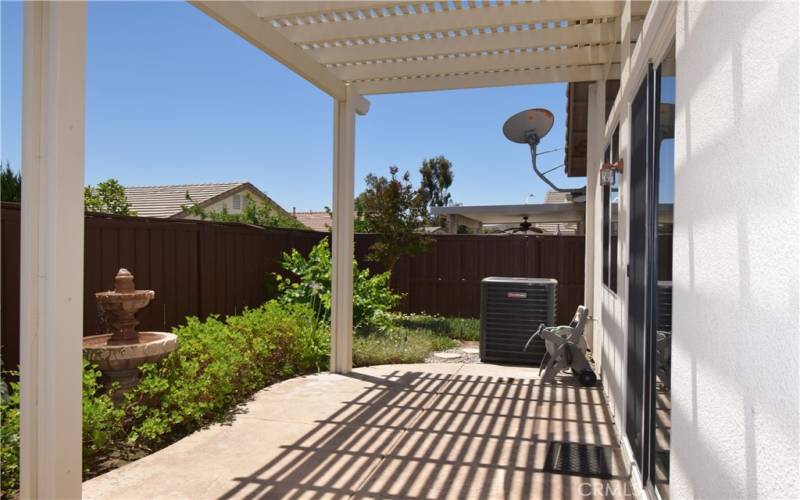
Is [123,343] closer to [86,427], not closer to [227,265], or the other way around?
[86,427]

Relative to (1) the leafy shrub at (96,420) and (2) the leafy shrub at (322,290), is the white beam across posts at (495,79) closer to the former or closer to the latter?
(2) the leafy shrub at (322,290)

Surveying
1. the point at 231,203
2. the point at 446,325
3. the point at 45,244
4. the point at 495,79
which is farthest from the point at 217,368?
the point at 231,203

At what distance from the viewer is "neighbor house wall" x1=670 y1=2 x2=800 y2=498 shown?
94 cm

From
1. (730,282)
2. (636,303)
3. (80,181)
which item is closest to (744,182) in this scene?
(730,282)

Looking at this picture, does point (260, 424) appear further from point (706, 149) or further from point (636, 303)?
point (706, 149)

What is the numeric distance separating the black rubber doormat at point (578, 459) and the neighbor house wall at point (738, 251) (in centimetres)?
139

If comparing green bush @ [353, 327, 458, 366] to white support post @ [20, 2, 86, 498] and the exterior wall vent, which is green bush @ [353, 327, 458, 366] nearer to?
the exterior wall vent

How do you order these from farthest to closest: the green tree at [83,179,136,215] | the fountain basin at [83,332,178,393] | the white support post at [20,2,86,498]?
the green tree at [83,179,136,215] → the fountain basin at [83,332,178,393] → the white support post at [20,2,86,498]

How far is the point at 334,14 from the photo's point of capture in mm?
4273

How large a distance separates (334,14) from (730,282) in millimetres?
3739

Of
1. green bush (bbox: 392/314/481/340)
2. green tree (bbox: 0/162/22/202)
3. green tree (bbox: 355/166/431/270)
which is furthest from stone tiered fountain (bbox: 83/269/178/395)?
green tree (bbox: 355/166/431/270)

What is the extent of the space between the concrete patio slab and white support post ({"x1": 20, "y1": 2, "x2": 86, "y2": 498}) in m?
0.85

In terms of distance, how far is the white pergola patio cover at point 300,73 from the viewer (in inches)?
83.6

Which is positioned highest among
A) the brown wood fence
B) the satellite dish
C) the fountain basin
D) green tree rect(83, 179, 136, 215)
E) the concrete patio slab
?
the satellite dish
